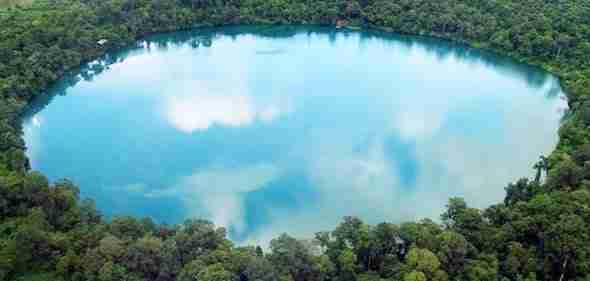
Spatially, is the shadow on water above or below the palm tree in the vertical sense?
above

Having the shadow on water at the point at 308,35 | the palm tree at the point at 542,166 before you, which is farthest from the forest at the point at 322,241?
the shadow on water at the point at 308,35

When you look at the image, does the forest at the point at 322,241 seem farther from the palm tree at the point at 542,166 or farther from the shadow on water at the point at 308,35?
the shadow on water at the point at 308,35

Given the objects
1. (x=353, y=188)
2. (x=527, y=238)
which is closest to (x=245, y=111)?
(x=353, y=188)

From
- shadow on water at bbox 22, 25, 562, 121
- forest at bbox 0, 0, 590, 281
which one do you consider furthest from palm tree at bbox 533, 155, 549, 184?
shadow on water at bbox 22, 25, 562, 121

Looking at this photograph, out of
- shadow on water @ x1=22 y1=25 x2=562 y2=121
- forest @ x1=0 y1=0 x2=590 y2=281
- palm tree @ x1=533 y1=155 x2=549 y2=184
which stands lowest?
forest @ x1=0 y1=0 x2=590 y2=281

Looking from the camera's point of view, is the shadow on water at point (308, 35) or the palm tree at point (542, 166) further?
the shadow on water at point (308, 35)

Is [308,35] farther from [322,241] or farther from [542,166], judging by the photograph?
[322,241]

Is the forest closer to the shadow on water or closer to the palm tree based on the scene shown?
the palm tree

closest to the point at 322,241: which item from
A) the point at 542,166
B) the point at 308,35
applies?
the point at 542,166
